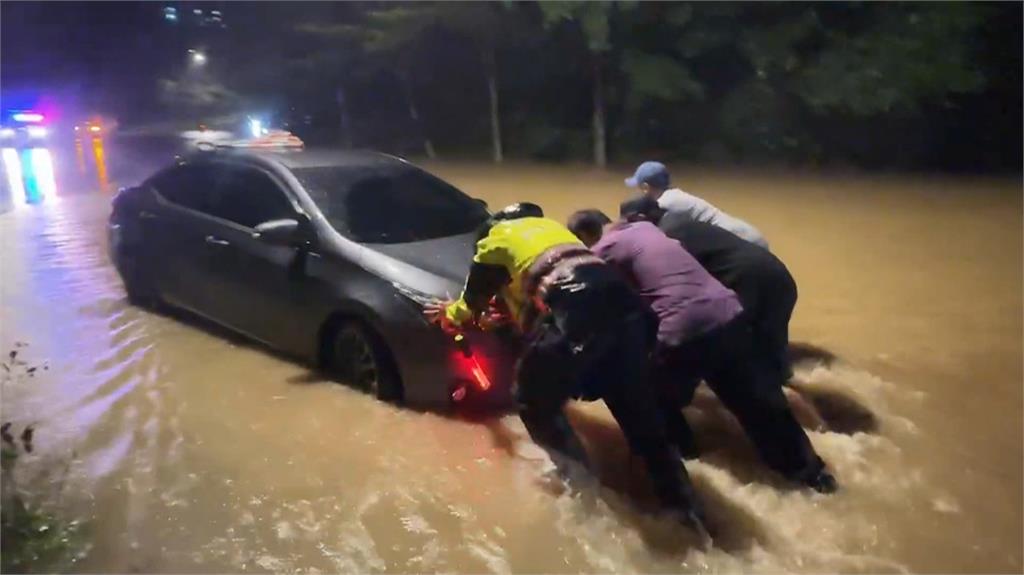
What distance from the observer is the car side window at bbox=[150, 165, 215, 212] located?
22.6ft

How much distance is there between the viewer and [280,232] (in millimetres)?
5773

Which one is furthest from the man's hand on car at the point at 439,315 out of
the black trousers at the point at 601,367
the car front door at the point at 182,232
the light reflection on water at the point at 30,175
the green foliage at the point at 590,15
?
the green foliage at the point at 590,15

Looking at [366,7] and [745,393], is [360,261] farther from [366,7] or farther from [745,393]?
[366,7]

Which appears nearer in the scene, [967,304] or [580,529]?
[580,529]

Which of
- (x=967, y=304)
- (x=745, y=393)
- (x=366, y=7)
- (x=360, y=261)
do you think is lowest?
(x=967, y=304)

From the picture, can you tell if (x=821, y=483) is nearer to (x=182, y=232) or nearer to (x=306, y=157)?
(x=306, y=157)

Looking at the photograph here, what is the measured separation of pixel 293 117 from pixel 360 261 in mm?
21120

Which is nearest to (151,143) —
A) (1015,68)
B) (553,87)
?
(553,87)

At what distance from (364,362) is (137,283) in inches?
111

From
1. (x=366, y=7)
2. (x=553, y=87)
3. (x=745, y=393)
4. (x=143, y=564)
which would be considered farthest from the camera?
(x=366, y=7)

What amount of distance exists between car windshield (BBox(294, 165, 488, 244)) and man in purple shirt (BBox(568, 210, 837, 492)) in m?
1.61

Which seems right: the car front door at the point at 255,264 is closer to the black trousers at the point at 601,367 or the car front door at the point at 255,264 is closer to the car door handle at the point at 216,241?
the car door handle at the point at 216,241

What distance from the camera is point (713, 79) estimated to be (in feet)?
65.7

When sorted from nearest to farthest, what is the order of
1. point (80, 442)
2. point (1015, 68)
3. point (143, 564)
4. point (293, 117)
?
Result: point (143, 564), point (80, 442), point (1015, 68), point (293, 117)
